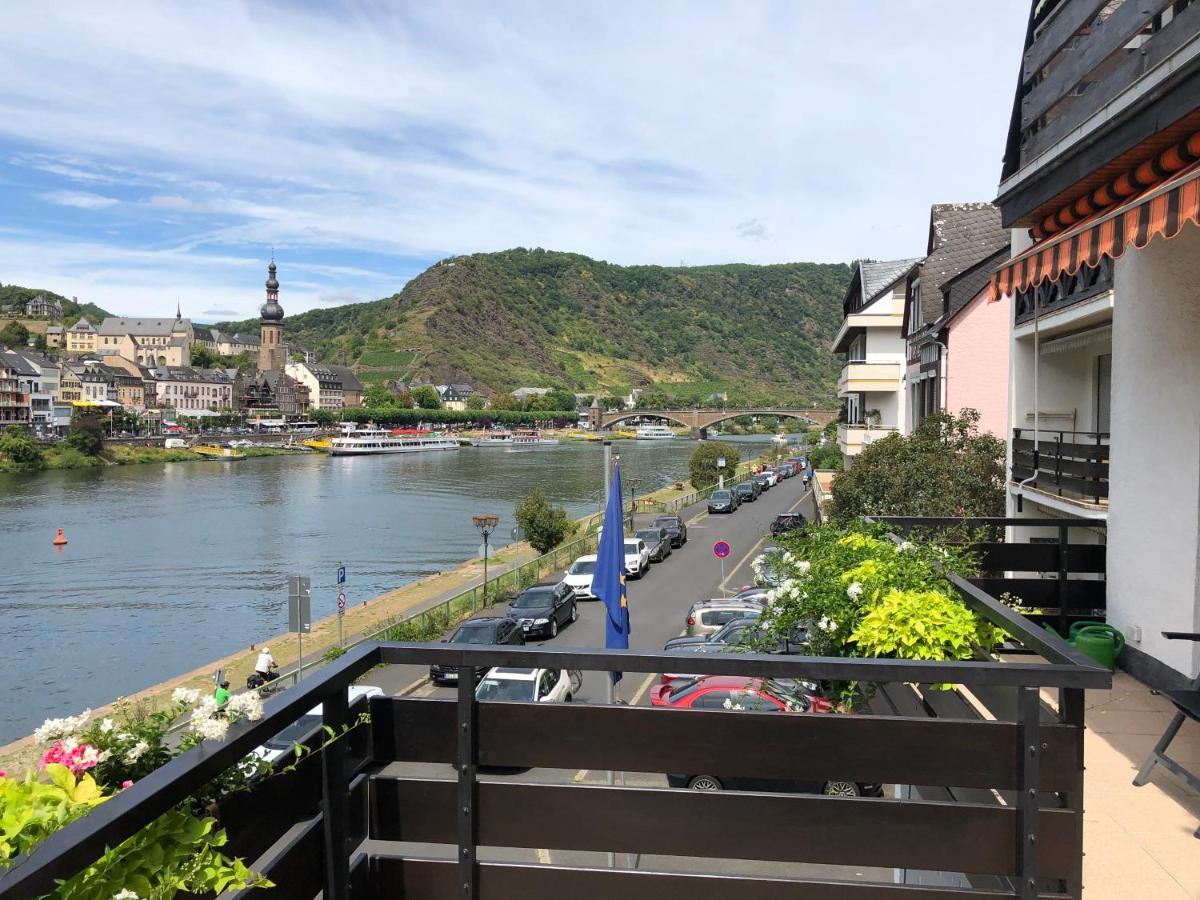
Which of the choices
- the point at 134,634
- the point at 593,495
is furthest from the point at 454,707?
the point at 593,495

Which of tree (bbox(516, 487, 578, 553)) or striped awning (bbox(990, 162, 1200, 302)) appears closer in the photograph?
striped awning (bbox(990, 162, 1200, 302))

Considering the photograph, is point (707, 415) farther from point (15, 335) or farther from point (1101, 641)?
point (1101, 641)

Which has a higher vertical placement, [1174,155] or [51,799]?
[1174,155]

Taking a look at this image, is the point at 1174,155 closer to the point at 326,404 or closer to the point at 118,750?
the point at 118,750

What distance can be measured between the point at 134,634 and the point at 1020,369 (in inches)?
956

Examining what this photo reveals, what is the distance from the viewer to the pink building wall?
2177 centimetres

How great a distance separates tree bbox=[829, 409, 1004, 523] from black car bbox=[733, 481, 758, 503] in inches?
1249

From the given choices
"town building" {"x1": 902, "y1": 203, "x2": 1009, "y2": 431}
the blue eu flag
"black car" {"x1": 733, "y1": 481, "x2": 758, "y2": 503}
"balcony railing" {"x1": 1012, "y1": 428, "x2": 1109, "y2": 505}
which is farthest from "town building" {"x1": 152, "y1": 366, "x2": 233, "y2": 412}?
the blue eu flag

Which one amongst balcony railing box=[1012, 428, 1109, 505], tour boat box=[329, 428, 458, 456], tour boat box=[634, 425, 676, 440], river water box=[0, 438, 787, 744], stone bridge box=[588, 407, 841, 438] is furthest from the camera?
tour boat box=[634, 425, 676, 440]

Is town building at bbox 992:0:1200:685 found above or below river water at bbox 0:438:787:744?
above

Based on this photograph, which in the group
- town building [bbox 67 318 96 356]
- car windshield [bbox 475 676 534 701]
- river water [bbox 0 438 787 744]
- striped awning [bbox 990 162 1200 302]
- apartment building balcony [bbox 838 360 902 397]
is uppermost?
town building [bbox 67 318 96 356]

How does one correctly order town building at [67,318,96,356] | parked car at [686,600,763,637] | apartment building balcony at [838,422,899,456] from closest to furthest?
parked car at [686,600,763,637]
apartment building balcony at [838,422,899,456]
town building at [67,318,96,356]

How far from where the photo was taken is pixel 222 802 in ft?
6.89

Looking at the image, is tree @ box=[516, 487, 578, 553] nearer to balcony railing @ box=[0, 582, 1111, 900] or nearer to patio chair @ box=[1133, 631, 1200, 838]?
patio chair @ box=[1133, 631, 1200, 838]
